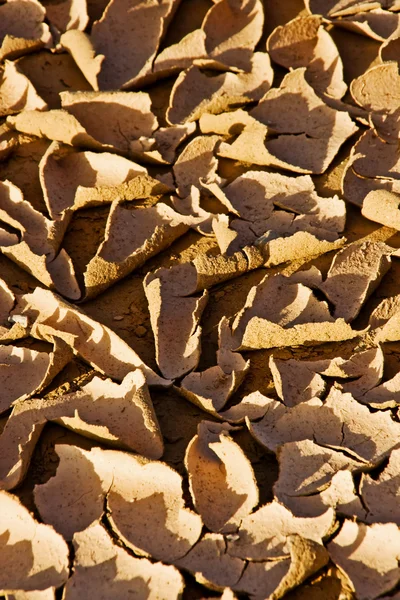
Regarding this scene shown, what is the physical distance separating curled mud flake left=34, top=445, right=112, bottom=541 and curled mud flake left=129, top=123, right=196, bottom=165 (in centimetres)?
103

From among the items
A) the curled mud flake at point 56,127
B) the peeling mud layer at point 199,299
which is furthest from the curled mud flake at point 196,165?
the curled mud flake at point 56,127

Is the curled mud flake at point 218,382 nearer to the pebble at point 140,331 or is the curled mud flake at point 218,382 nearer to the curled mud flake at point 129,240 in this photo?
the pebble at point 140,331

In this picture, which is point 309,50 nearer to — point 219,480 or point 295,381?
point 295,381

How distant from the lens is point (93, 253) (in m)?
2.41

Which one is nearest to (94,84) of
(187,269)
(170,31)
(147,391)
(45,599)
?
(170,31)

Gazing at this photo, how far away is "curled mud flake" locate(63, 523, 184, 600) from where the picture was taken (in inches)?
66.4

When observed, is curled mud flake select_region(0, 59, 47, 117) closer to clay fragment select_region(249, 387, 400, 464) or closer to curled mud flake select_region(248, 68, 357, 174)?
curled mud flake select_region(248, 68, 357, 174)

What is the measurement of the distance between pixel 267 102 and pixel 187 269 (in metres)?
0.72

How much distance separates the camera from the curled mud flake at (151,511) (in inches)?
69.3

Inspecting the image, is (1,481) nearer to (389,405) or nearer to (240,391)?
(240,391)

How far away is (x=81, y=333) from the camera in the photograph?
2.18 m

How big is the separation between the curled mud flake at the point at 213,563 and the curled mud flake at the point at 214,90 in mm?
1428

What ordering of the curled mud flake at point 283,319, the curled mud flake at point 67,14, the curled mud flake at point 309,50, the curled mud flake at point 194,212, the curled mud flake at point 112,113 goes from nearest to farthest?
the curled mud flake at point 283,319, the curled mud flake at point 194,212, the curled mud flake at point 112,113, the curled mud flake at point 309,50, the curled mud flake at point 67,14

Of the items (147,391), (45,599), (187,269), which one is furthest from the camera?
(187,269)
